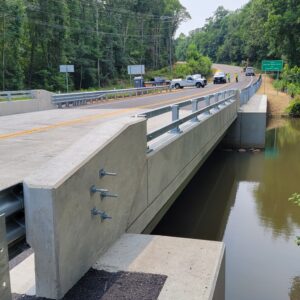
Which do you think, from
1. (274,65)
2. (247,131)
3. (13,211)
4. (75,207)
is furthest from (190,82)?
(13,211)

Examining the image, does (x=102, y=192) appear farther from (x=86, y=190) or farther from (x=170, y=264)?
(x=170, y=264)

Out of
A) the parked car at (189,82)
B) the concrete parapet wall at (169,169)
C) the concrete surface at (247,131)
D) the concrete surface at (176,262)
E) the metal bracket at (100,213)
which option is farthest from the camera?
the parked car at (189,82)

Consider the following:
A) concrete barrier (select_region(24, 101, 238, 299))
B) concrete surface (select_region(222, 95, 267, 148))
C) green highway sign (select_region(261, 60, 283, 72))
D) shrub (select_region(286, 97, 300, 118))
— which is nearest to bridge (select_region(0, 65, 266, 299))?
concrete barrier (select_region(24, 101, 238, 299))

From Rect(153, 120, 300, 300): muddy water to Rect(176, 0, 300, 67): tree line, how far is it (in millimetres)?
35728

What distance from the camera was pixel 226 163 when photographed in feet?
65.3

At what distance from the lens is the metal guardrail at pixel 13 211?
314 centimetres

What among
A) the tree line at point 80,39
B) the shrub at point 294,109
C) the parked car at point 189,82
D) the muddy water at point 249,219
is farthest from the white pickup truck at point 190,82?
the muddy water at point 249,219

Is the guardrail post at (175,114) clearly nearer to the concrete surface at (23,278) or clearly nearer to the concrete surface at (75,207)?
the concrete surface at (75,207)

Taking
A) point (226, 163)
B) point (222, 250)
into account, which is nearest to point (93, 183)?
point (222, 250)

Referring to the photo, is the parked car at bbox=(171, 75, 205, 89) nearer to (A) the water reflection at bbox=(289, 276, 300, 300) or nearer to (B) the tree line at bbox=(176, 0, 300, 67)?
(B) the tree line at bbox=(176, 0, 300, 67)

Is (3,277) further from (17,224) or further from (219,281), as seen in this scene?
(219,281)

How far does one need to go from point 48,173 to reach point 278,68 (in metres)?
51.4

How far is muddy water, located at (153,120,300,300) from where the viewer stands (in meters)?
7.91

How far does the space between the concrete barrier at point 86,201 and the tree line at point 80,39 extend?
44.0 metres
